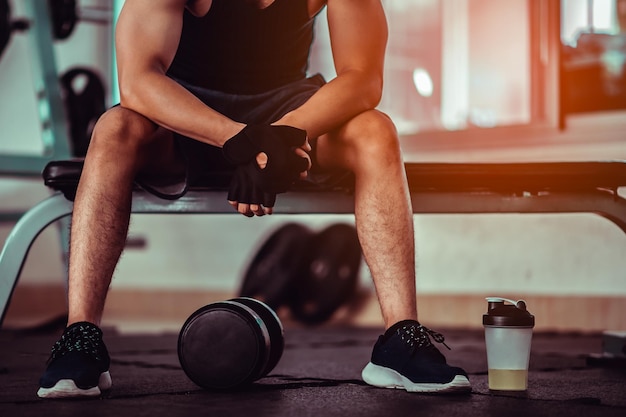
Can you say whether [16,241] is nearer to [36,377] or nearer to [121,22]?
[36,377]

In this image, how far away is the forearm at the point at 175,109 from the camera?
175 centimetres

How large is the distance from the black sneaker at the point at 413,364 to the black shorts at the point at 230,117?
38 cm

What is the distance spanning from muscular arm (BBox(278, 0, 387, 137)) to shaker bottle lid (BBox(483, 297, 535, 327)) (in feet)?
1.52

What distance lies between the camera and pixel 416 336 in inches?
65.1

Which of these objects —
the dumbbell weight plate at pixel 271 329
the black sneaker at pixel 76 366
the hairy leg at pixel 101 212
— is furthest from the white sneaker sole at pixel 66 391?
the dumbbell weight plate at pixel 271 329

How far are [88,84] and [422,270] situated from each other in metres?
1.59

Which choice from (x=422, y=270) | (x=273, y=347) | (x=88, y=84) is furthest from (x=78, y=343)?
(x=422, y=270)

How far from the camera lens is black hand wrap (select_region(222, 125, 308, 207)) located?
5.31 feet

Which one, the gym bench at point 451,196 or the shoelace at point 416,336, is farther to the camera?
the gym bench at point 451,196

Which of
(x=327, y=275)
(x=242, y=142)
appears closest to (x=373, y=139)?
(x=242, y=142)

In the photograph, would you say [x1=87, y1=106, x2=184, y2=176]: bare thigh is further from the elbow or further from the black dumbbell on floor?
the black dumbbell on floor

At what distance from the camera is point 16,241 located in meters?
2.09

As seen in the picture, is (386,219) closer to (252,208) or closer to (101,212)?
(252,208)

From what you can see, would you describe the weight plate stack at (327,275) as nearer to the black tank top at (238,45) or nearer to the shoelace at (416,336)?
the black tank top at (238,45)
